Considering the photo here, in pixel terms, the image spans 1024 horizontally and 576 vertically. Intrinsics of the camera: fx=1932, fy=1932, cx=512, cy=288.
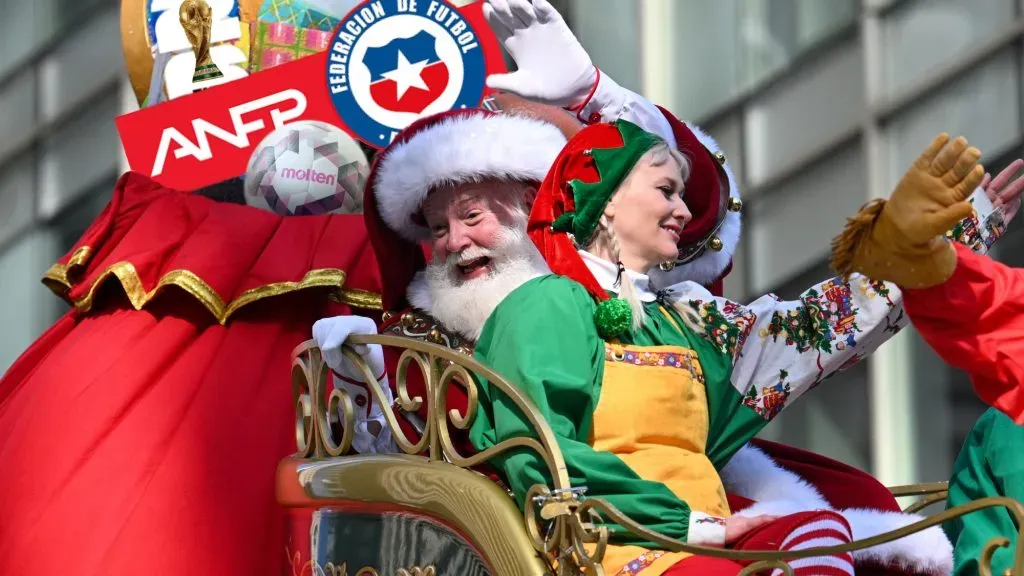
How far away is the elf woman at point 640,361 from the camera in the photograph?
2.88 m

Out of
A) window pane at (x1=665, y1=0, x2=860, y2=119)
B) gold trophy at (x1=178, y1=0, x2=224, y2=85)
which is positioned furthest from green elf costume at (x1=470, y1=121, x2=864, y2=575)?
window pane at (x1=665, y1=0, x2=860, y2=119)

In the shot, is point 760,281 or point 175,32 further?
point 760,281

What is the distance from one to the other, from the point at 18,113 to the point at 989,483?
29.9ft

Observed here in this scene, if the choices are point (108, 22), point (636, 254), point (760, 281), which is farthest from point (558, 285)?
point (108, 22)

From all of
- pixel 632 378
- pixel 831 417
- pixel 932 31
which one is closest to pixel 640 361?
pixel 632 378

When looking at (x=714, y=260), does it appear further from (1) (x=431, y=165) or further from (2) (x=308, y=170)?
(2) (x=308, y=170)

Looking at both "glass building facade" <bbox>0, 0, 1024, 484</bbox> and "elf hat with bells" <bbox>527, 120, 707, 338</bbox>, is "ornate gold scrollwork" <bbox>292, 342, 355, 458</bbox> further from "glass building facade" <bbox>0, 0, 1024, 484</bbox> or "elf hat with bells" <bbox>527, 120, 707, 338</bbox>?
"glass building facade" <bbox>0, 0, 1024, 484</bbox>

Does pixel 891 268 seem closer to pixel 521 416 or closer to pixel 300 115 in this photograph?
pixel 521 416

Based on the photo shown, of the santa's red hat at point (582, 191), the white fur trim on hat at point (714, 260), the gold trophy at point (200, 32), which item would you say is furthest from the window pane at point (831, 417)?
the santa's red hat at point (582, 191)

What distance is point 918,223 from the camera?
264 cm

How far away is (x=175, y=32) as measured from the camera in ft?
15.2

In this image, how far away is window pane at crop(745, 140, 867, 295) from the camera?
23.6 ft

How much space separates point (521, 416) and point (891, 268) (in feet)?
2.00

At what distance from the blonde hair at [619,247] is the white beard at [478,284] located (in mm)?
233
